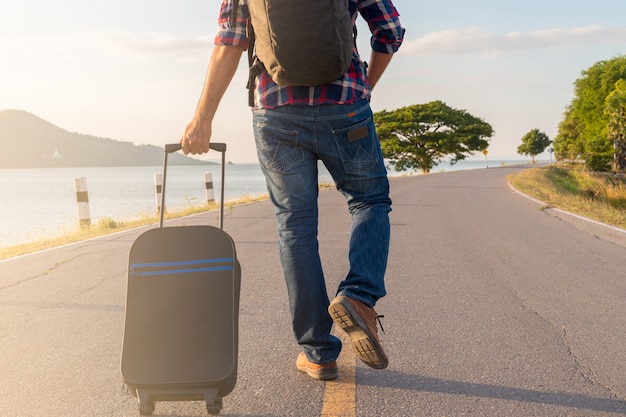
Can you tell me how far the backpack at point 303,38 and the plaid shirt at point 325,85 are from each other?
0.19 feet

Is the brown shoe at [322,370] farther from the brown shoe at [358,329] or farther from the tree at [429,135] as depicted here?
the tree at [429,135]

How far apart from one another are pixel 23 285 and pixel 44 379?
Result: 9.86ft

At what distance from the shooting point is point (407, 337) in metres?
3.56

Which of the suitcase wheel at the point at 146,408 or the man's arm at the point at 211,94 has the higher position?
the man's arm at the point at 211,94

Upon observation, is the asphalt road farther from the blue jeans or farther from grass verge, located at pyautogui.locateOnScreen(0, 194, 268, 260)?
grass verge, located at pyautogui.locateOnScreen(0, 194, 268, 260)

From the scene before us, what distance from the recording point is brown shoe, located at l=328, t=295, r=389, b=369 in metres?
2.43

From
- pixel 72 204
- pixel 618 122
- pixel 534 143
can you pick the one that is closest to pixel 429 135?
pixel 618 122

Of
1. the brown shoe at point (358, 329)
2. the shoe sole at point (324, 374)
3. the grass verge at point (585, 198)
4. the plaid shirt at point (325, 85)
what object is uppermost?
the plaid shirt at point (325, 85)

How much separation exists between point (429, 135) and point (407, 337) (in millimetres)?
58586

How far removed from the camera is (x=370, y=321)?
2.52 meters

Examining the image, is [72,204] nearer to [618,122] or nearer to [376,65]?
[376,65]

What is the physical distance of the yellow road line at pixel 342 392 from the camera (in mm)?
2391

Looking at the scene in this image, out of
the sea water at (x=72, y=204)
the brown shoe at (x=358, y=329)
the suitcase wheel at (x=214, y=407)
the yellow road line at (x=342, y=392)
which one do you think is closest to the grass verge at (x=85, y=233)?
the sea water at (x=72, y=204)

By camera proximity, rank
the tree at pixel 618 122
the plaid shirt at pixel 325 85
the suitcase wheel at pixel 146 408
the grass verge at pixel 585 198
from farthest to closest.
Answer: the tree at pixel 618 122 < the grass verge at pixel 585 198 < the plaid shirt at pixel 325 85 < the suitcase wheel at pixel 146 408
